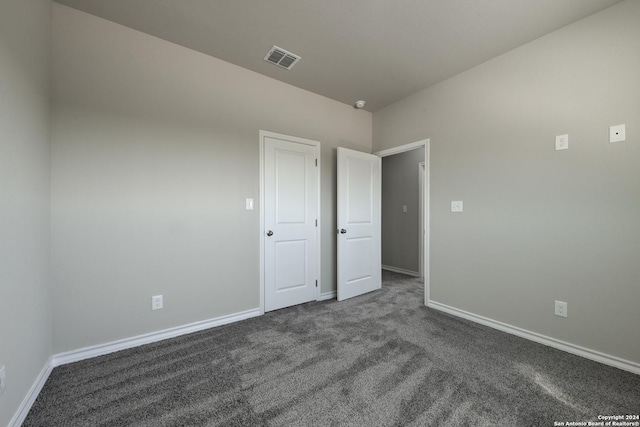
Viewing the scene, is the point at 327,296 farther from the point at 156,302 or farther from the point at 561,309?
the point at 561,309

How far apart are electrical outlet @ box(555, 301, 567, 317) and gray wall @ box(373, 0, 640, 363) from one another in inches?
1.7

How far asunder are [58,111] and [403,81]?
3226 mm

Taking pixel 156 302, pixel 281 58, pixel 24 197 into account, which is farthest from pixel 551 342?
pixel 24 197

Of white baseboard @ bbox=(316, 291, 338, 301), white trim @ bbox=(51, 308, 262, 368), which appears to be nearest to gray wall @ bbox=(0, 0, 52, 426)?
white trim @ bbox=(51, 308, 262, 368)

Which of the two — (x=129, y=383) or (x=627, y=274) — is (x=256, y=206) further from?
(x=627, y=274)

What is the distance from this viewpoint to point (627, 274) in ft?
5.89

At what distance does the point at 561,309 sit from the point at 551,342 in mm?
305

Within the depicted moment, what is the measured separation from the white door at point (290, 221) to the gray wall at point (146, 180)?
0.15 m

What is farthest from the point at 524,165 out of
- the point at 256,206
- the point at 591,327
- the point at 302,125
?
the point at 256,206

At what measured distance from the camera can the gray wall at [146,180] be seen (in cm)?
187

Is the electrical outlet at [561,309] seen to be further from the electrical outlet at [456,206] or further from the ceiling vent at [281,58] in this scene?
the ceiling vent at [281,58]

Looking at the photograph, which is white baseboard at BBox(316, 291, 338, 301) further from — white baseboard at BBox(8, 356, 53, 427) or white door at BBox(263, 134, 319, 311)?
white baseboard at BBox(8, 356, 53, 427)

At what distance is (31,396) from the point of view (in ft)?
4.75

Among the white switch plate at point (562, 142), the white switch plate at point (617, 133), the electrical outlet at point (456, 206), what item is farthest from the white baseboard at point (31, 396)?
the white switch plate at point (617, 133)
